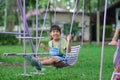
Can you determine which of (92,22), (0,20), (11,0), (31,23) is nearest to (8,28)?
(11,0)

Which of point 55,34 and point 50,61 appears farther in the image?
point 55,34

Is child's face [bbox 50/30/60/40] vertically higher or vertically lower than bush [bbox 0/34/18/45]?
higher

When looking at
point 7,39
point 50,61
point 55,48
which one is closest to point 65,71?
point 55,48

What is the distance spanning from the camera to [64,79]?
6984 millimetres

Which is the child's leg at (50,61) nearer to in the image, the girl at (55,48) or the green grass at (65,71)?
the girl at (55,48)

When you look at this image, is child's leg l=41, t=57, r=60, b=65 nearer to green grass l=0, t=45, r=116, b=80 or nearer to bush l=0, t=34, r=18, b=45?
green grass l=0, t=45, r=116, b=80

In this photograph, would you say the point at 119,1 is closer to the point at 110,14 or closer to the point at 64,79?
the point at 110,14

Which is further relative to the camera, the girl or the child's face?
the child's face

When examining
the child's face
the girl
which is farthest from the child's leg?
the child's face

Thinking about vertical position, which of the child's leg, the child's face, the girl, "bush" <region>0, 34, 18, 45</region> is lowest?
"bush" <region>0, 34, 18, 45</region>

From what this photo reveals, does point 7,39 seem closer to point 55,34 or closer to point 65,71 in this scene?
point 65,71

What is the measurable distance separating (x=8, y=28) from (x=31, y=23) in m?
22.3

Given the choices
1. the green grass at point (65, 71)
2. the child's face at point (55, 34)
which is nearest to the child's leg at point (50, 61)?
the green grass at point (65, 71)

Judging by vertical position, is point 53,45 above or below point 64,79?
above
